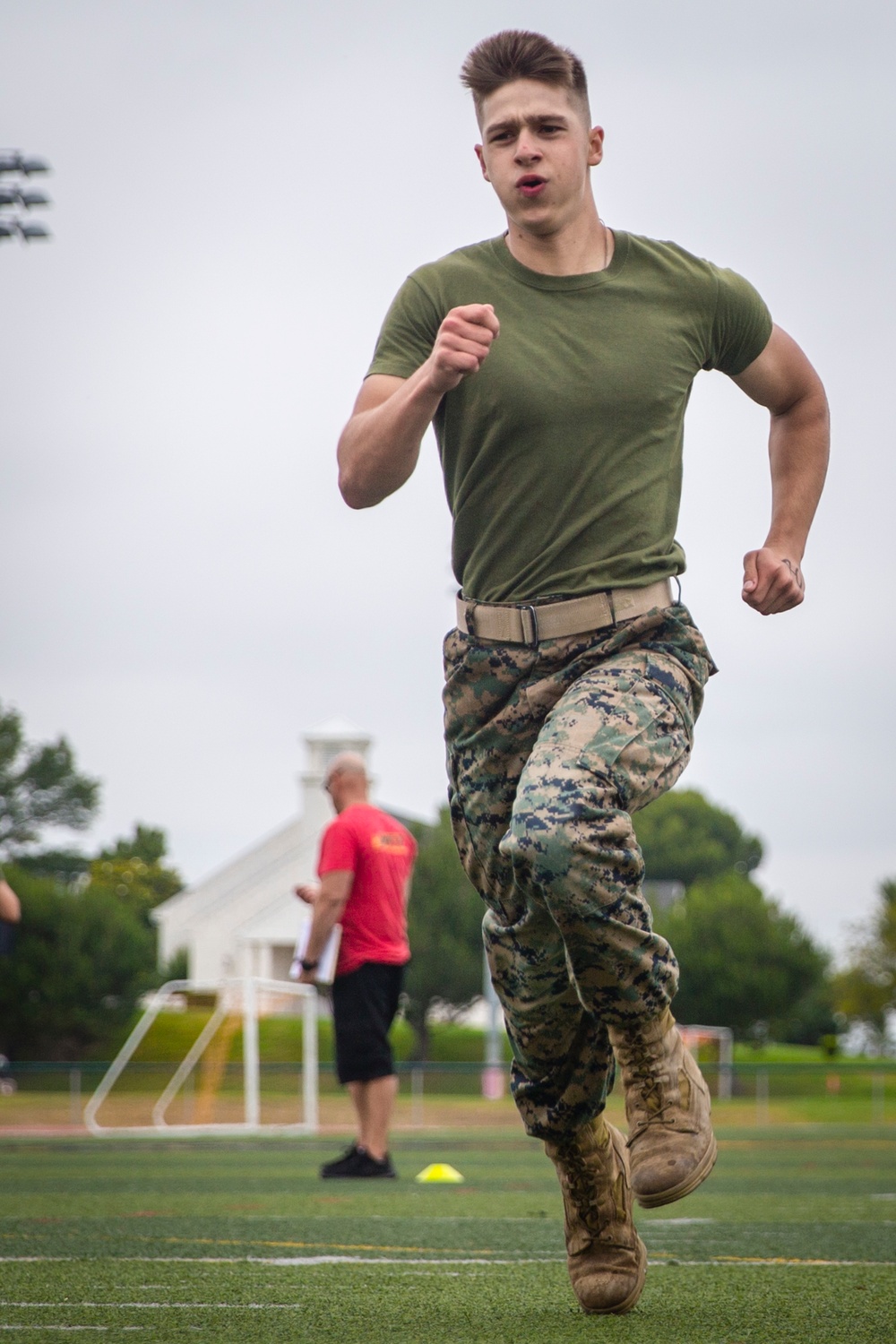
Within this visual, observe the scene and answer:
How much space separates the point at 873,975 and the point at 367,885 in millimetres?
62198

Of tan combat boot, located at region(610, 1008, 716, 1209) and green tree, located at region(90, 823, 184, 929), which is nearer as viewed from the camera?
tan combat boot, located at region(610, 1008, 716, 1209)

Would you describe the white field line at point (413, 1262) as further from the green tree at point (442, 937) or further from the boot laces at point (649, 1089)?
the green tree at point (442, 937)

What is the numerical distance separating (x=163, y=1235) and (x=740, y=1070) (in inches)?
1231

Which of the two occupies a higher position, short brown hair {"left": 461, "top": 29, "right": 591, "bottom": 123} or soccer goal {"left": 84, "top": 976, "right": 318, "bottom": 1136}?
short brown hair {"left": 461, "top": 29, "right": 591, "bottom": 123}

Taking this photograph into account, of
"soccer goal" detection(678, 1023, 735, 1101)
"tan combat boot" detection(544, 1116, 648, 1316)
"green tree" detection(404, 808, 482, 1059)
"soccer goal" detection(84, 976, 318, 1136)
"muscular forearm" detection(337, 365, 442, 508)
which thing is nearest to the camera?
"muscular forearm" detection(337, 365, 442, 508)

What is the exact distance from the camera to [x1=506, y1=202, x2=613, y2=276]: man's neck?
13.6 ft

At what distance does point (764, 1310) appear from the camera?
397 cm

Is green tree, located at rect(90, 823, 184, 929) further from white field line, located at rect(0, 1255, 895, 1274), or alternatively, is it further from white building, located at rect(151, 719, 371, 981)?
white field line, located at rect(0, 1255, 895, 1274)

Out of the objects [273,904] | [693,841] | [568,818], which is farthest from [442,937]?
[568,818]

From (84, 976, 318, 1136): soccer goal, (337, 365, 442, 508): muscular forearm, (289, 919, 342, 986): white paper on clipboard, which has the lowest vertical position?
(84, 976, 318, 1136): soccer goal

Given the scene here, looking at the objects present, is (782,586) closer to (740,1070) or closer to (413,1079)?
(413,1079)

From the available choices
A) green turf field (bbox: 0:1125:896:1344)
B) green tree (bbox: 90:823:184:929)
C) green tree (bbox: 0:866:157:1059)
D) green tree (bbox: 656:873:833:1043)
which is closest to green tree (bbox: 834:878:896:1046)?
green tree (bbox: 656:873:833:1043)

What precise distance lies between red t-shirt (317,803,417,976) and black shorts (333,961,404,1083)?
63 mm

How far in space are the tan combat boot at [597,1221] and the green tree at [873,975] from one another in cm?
6476
